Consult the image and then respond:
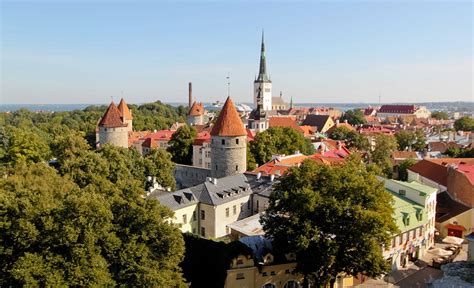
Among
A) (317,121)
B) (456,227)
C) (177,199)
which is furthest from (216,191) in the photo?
(317,121)

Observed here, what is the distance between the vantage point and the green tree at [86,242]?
15.5m

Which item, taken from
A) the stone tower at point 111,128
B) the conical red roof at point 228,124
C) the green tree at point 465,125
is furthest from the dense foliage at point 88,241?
Answer: the green tree at point 465,125

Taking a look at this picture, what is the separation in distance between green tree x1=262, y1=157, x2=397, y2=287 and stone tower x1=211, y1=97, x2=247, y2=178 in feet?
54.5

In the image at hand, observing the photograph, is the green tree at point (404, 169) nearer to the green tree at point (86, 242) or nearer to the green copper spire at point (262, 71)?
the green tree at point (86, 242)

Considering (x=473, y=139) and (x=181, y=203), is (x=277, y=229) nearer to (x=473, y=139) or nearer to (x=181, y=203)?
(x=181, y=203)

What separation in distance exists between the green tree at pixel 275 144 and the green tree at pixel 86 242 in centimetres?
2664

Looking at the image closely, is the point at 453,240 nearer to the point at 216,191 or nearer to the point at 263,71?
the point at 216,191

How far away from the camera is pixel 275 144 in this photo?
46.2 metres

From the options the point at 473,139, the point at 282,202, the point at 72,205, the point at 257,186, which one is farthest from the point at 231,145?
the point at 473,139

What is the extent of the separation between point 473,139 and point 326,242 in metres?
57.9

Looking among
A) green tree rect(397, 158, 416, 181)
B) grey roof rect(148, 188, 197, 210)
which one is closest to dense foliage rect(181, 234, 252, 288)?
grey roof rect(148, 188, 197, 210)

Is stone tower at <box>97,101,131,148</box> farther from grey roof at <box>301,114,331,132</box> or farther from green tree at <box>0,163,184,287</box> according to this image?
grey roof at <box>301,114,331,132</box>

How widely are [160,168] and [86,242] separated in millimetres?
20870

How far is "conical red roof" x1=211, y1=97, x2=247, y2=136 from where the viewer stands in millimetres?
36844
